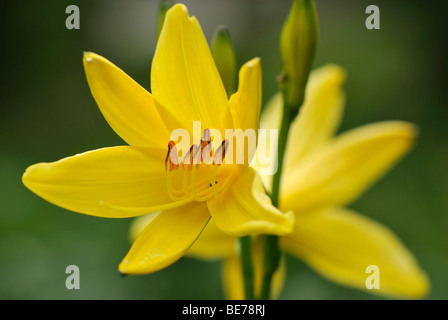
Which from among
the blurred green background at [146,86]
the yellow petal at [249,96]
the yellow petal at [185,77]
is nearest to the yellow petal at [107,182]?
the yellow petal at [185,77]

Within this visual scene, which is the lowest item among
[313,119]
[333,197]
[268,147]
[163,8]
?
[333,197]

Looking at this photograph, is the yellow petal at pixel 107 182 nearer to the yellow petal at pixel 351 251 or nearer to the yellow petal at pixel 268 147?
the yellow petal at pixel 268 147

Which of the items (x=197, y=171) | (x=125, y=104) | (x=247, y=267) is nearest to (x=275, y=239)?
(x=247, y=267)

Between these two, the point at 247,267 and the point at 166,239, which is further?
the point at 247,267

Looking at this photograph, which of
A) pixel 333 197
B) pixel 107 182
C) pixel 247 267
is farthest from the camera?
pixel 333 197

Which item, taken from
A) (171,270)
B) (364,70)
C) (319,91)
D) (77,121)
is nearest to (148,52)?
(77,121)

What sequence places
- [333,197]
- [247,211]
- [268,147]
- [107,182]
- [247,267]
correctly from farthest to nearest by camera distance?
[333,197] < [268,147] < [247,267] < [107,182] < [247,211]

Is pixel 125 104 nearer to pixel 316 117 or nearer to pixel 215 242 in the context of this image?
pixel 215 242

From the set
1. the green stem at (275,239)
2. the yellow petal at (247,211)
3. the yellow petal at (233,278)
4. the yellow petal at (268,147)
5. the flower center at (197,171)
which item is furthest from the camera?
the yellow petal at (233,278)
